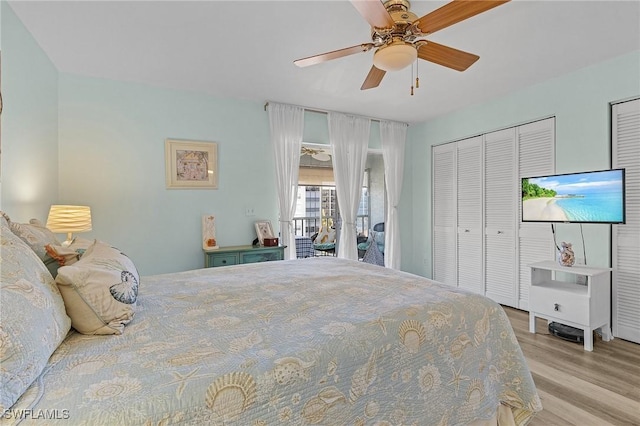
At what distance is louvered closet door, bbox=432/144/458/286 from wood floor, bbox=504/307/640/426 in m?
1.67

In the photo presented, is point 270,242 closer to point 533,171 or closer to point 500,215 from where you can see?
point 500,215

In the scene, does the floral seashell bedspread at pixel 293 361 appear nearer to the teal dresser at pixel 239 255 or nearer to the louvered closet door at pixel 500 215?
the teal dresser at pixel 239 255

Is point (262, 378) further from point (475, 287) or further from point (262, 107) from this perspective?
point (475, 287)

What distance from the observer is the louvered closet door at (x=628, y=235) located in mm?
2861

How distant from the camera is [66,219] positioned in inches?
103

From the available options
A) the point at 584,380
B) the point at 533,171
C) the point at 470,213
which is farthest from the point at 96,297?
the point at 470,213

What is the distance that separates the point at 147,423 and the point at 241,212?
326 cm

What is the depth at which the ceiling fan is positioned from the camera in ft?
5.45

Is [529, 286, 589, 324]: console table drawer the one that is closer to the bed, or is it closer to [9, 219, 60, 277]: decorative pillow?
the bed

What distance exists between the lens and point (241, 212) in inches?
157

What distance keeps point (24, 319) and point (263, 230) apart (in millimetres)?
3103

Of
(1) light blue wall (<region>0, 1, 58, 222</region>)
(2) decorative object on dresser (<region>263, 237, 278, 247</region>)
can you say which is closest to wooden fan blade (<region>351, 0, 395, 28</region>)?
(1) light blue wall (<region>0, 1, 58, 222</region>)

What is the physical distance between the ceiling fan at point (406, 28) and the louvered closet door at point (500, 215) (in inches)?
83.9

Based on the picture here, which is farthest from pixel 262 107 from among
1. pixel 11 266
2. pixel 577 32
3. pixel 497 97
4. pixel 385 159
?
pixel 11 266
